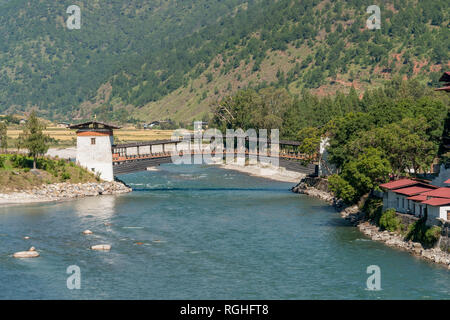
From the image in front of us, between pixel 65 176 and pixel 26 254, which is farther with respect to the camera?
pixel 65 176

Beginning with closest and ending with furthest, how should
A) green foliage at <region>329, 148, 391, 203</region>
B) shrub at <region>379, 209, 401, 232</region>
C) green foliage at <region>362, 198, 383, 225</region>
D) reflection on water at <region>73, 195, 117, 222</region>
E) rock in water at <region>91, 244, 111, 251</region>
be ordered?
rock in water at <region>91, 244, 111, 251</region>, shrub at <region>379, 209, 401, 232</region>, green foliage at <region>329, 148, 391, 203</region>, green foliage at <region>362, 198, 383, 225</region>, reflection on water at <region>73, 195, 117, 222</region>

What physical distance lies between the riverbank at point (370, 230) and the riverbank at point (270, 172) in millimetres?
20478

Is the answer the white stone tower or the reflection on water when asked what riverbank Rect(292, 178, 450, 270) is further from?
the white stone tower

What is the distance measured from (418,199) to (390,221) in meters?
6.81

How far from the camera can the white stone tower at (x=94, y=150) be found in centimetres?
12900

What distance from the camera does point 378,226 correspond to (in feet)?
289

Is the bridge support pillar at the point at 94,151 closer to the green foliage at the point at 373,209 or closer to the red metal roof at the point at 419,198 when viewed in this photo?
the green foliage at the point at 373,209

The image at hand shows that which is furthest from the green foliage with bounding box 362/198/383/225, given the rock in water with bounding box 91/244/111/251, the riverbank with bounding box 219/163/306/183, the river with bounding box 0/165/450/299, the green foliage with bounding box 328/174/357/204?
the riverbank with bounding box 219/163/306/183

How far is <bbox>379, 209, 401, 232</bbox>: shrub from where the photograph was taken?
82.9 metres

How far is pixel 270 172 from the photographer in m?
166

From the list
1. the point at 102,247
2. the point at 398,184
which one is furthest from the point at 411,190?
the point at 102,247

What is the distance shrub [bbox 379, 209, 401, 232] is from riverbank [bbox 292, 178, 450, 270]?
24.6 inches

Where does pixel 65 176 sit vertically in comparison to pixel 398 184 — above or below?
below

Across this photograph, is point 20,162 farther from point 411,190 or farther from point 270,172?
point 411,190
